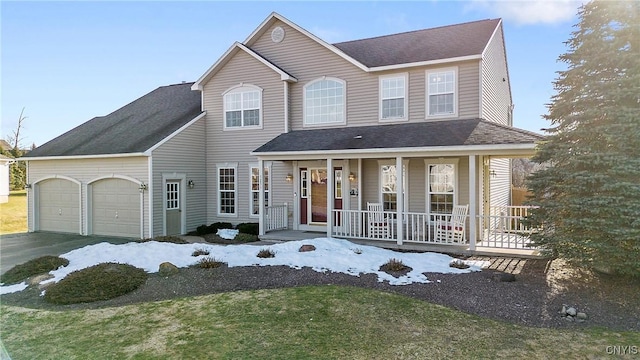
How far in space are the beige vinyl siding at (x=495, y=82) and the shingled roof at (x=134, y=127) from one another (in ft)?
35.9

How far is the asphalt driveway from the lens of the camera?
11.4 meters

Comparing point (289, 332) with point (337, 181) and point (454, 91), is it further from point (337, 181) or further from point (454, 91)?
point (454, 91)

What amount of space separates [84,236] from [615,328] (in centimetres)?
1613

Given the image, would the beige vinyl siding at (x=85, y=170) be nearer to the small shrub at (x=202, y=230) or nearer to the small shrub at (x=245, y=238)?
the small shrub at (x=202, y=230)

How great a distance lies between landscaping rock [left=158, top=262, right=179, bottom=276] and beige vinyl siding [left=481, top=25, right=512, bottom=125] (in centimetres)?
963

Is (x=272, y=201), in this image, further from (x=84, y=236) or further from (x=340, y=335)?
(x=340, y=335)

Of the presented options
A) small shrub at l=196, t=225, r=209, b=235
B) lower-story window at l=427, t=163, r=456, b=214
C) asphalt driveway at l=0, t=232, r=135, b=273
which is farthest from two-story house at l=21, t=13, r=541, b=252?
asphalt driveway at l=0, t=232, r=135, b=273

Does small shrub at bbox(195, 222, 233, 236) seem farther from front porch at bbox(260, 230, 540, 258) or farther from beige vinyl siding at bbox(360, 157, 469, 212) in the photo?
beige vinyl siding at bbox(360, 157, 469, 212)

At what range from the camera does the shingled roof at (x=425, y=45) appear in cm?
1268

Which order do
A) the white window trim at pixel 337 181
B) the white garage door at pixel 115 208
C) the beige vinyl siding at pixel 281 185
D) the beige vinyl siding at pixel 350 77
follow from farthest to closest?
1. the beige vinyl siding at pixel 281 185
2. the white garage door at pixel 115 208
3. the white window trim at pixel 337 181
4. the beige vinyl siding at pixel 350 77

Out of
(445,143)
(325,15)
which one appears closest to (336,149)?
(445,143)

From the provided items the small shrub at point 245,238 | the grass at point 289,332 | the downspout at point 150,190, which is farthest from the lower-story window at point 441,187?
the downspout at point 150,190

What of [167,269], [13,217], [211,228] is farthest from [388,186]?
[13,217]

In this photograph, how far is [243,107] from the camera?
15.4 meters
